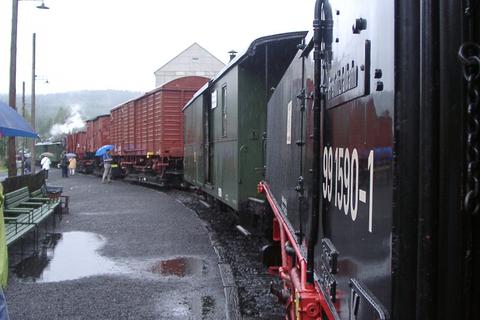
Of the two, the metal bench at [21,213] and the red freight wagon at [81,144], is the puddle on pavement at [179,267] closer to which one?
the metal bench at [21,213]

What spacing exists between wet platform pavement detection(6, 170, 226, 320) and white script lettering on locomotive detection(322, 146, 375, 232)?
3.43 metres

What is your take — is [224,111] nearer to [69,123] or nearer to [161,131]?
[161,131]

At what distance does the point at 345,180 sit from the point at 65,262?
6940 mm

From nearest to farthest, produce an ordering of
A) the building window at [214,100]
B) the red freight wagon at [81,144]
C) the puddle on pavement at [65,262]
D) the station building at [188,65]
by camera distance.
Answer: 1. the puddle on pavement at [65,262]
2. the building window at [214,100]
3. the red freight wagon at [81,144]
4. the station building at [188,65]

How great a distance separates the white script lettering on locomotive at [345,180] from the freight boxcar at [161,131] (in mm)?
18306

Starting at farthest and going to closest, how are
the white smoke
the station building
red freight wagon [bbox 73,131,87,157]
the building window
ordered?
the white smoke < the station building < red freight wagon [bbox 73,131,87,157] < the building window

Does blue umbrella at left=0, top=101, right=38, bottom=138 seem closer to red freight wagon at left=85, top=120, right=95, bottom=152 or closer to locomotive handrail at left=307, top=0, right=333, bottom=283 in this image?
locomotive handrail at left=307, top=0, right=333, bottom=283

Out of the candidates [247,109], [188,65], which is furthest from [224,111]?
[188,65]

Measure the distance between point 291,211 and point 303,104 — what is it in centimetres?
102

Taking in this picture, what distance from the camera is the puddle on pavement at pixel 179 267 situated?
288 inches

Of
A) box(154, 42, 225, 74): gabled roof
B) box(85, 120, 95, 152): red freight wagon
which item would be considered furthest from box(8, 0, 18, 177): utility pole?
box(154, 42, 225, 74): gabled roof

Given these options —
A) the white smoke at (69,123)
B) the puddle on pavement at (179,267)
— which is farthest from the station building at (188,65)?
the puddle on pavement at (179,267)

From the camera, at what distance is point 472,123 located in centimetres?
114

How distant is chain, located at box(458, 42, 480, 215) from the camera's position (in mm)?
1122
